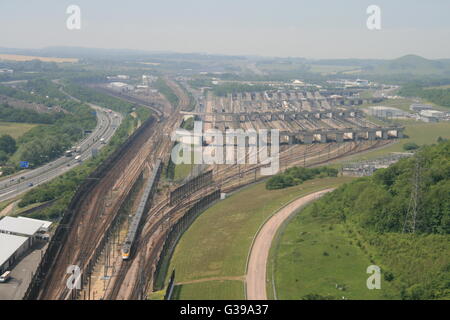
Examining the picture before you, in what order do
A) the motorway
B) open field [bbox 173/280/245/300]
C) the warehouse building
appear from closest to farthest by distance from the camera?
open field [bbox 173/280/245/300] → the warehouse building → the motorway

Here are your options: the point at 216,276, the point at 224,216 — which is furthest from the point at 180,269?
the point at 224,216

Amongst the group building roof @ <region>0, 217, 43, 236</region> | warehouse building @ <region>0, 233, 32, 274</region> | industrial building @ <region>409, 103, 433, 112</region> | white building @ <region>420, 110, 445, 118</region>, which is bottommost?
warehouse building @ <region>0, 233, 32, 274</region>

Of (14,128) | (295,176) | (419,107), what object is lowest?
(295,176)

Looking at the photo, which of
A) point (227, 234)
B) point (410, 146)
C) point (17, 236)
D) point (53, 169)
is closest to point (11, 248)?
point (17, 236)

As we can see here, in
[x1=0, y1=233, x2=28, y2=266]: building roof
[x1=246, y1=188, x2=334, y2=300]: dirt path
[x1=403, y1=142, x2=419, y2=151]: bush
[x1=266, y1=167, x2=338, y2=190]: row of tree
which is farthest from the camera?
[x1=403, y1=142, x2=419, y2=151]: bush

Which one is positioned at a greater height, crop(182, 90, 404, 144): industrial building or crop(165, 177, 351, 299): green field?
crop(182, 90, 404, 144): industrial building

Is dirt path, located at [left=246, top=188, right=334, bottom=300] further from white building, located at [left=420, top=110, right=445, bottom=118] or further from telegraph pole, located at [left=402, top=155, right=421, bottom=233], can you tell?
white building, located at [left=420, top=110, right=445, bottom=118]

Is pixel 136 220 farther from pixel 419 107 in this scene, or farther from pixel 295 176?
pixel 419 107

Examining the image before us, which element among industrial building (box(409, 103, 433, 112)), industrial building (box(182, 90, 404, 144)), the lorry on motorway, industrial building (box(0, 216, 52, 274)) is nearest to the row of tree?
industrial building (box(0, 216, 52, 274))
